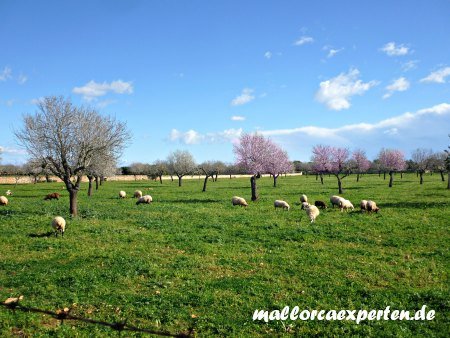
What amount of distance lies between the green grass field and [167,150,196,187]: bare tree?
69.4m

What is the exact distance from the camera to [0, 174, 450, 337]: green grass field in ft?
31.6

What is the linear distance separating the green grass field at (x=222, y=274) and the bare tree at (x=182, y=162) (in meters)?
69.4

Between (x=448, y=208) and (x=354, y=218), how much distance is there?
1136 cm

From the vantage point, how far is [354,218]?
25750 millimetres

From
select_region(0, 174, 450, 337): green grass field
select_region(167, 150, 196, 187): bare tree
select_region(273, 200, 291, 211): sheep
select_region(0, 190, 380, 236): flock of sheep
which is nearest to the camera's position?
select_region(0, 174, 450, 337): green grass field

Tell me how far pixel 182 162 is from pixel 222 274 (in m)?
84.2

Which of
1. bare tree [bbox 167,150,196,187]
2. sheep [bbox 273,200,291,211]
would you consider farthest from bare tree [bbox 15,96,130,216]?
bare tree [bbox 167,150,196,187]

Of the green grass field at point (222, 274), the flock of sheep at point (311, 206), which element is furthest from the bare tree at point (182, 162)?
the green grass field at point (222, 274)

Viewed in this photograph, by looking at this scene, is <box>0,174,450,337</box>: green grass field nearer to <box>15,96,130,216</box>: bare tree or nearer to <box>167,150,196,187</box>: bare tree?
<box>15,96,130,216</box>: bare tree

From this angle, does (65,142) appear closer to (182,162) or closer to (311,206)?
(311,206)

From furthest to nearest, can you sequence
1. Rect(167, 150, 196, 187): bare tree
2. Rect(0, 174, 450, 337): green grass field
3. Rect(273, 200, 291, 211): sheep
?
Rect(167, 150, 196, 187): bare tree
Rect(273, 200, 291, 211): sheep
Rect(0, 174, 450, 337): green grass field

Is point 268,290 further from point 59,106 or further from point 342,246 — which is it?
point 59,106

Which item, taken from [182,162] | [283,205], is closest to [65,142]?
[283,205]

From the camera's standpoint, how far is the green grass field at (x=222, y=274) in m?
9.64
